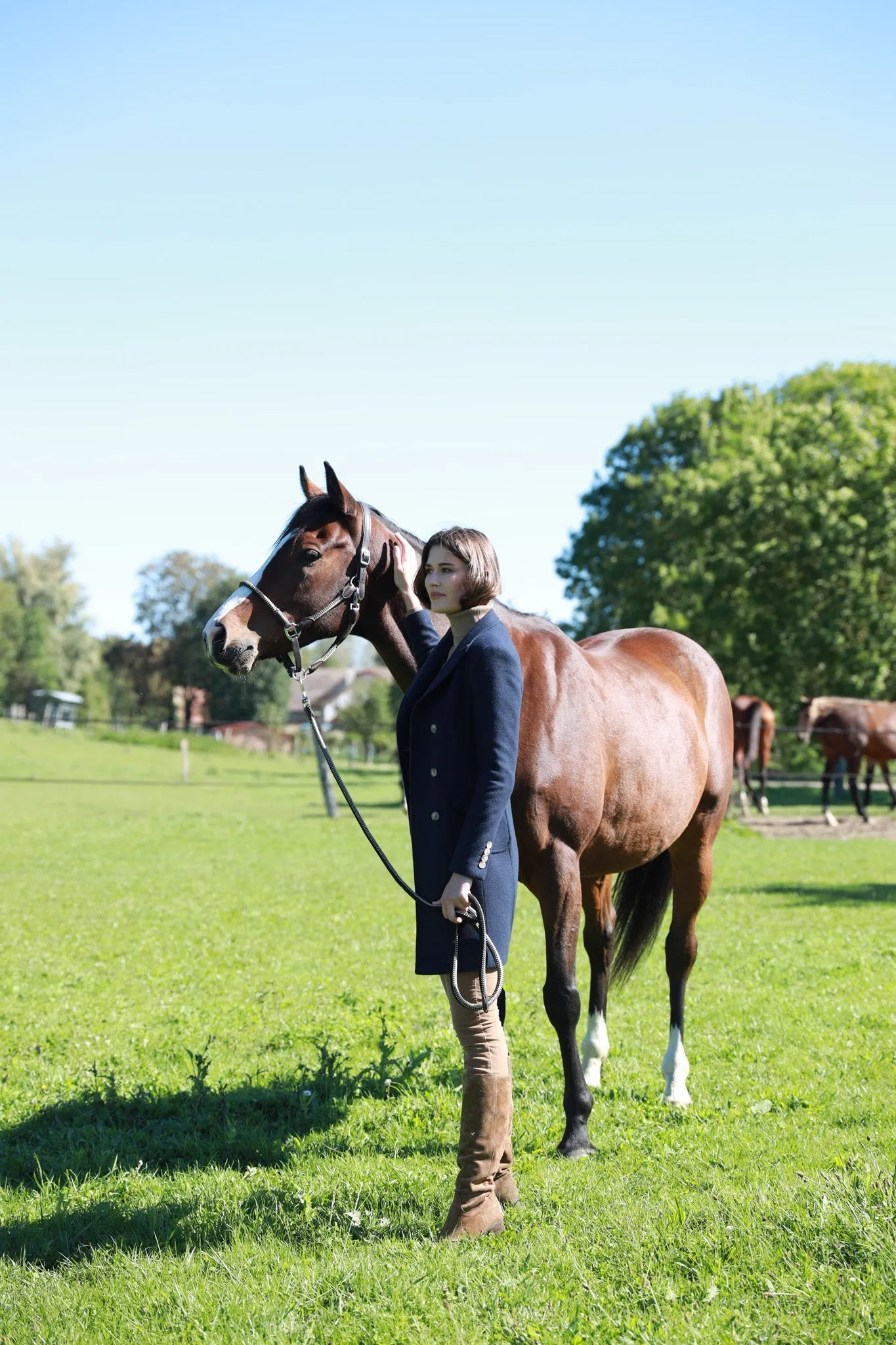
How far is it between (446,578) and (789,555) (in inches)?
1071

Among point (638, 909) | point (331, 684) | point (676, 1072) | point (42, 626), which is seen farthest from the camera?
point (331, 684)

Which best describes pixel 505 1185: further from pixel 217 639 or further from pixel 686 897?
pixel 686 897

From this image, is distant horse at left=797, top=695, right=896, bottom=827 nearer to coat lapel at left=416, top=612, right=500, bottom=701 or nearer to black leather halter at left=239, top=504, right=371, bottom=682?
black leather halter at left=239, top=504, right=371, bottom=682

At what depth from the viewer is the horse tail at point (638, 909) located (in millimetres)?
5824

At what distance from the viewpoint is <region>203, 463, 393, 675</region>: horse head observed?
A: 416 cm

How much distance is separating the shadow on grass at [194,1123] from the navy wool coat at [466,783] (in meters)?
1.54

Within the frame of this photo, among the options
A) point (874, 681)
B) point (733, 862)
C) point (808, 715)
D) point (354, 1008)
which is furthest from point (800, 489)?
point (354, 1008)

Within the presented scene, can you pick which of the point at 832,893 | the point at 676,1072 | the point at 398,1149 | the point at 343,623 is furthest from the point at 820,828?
the point at 343,623

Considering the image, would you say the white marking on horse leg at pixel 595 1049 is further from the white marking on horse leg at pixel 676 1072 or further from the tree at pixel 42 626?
the tree at pixel 42 626

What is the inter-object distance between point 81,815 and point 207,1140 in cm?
1899

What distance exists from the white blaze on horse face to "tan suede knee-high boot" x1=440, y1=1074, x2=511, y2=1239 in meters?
1.83

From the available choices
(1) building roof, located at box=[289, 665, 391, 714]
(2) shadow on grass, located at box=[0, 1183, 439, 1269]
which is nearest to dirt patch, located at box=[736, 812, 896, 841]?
(2) shadow on grass, located at box=[0, 1183, 439, 1269]

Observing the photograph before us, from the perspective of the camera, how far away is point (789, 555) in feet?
95.1

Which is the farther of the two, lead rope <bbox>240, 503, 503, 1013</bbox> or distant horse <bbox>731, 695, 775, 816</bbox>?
distant horse <bbox>731, 695, 775, 816</bbox>
